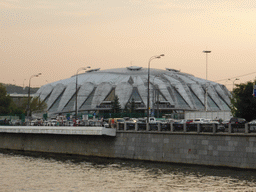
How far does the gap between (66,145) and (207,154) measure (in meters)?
16.6

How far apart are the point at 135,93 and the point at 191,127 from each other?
72005mm

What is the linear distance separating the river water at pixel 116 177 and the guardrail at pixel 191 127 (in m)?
2.81

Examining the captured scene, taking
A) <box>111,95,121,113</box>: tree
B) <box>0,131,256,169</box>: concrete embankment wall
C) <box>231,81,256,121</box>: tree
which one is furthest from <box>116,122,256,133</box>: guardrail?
<box>111,95,121,113</box>: tree

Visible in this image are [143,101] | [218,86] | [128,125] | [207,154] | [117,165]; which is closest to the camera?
[207,154]

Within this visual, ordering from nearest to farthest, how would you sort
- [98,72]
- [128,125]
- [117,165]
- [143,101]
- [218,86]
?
1. [117,165]
2. [128,125]
3. [143,101]
4. [218,86]
5. [98,72]

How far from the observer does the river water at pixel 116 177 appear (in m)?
28.3

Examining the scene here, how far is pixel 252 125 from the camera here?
3350 centimetres

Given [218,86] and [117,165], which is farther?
[218,86]

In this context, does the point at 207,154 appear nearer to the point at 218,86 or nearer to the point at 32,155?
the point at 32,155

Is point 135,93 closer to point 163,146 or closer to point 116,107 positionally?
point 116,107

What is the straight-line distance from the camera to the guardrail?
112 feet

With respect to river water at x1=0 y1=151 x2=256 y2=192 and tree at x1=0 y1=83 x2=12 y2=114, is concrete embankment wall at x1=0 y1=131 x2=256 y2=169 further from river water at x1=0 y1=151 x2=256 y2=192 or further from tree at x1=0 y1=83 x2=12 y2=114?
tree at x1=0 y1=83 x2=12 y2=114

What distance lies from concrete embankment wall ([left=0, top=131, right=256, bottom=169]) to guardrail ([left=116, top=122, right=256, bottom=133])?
1.40 ft

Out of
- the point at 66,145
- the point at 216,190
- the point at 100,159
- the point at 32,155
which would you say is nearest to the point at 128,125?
the point at 100,159
